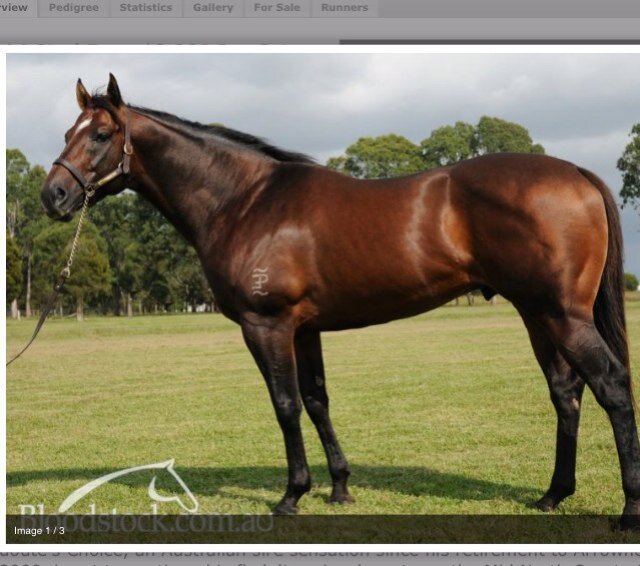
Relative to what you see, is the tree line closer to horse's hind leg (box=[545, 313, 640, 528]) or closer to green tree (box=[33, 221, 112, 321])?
green tree (box=[33, 221, 112, 321])

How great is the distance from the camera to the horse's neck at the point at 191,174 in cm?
581

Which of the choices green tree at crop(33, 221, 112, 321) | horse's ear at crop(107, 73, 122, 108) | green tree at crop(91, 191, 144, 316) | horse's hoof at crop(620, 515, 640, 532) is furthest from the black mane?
green tree at crop(91, 191, 144, 316)

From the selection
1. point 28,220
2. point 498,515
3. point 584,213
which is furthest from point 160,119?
point 28,220

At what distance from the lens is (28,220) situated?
82.8ft

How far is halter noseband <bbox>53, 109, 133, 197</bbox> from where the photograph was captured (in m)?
5.51

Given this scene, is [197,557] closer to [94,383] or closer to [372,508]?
[372,508]

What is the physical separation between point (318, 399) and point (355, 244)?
1.49 m

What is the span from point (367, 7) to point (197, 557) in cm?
423

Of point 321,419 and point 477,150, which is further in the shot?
point 477,150

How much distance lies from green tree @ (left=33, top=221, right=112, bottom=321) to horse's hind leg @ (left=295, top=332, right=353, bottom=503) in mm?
18370

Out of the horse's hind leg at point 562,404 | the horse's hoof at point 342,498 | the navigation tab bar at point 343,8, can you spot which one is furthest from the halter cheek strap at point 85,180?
the horse's hind leg at point 562,404

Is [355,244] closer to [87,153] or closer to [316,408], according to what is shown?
[316,408]

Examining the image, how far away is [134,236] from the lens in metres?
53.1

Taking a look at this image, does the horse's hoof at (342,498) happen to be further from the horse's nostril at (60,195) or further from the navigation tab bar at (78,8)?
the navigation tab bar at (78,8)
